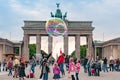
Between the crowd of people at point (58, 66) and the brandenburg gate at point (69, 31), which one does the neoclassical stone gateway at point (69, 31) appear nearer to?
the brandenburg gate at point (69, 31)

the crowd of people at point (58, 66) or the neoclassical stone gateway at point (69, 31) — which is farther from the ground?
the neoclassical stone gateway at point (69, 31)

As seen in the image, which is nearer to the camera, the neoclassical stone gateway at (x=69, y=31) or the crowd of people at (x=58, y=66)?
the crowd of people at (x=58, y=66)

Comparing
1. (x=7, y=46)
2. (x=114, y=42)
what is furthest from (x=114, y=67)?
(x=7, y=46)

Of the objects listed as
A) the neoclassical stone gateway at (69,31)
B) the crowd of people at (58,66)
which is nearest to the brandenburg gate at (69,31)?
the neoclassical stone gateway at (69,31)

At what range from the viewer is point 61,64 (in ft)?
122

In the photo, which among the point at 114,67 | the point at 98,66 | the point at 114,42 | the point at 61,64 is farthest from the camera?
the point at 114,42

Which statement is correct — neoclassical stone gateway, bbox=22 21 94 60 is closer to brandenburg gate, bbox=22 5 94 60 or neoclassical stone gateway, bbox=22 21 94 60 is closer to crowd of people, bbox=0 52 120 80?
brandenburg gate, bbox=22 5 94 60

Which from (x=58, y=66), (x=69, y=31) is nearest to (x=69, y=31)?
(x=69, y=31)

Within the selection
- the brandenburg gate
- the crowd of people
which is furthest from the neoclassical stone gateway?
the crowd of people

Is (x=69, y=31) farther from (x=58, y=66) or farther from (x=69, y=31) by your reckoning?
(x=58, y=66)

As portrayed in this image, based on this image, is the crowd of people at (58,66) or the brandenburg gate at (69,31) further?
the brandenburg gate at (69,31)

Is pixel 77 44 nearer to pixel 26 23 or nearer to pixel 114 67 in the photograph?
pixel 26 23

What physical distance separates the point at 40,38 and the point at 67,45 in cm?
845

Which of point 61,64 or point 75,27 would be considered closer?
point 61,64
